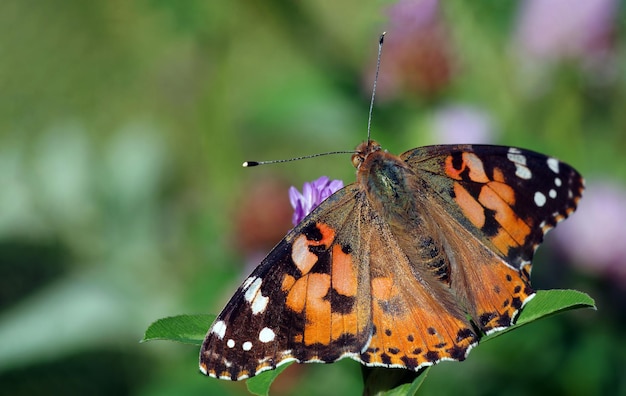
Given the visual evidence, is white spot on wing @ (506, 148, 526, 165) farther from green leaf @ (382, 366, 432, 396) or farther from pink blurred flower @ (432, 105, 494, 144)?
pink blurred flower @ (432, 105, 494, 144)

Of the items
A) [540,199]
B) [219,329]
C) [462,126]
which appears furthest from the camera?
[462,126]

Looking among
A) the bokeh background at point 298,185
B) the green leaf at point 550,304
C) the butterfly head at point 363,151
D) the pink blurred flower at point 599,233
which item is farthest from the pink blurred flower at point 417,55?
the green leaf at point 550,304

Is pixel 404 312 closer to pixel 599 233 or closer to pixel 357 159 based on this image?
pixel 357 159

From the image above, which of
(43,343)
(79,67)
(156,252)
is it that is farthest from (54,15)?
(43,343)

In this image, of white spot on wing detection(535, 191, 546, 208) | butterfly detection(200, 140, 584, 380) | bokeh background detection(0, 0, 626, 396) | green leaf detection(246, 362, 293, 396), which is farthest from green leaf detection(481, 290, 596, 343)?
bokeh background detection(0, 0, 626, 396)

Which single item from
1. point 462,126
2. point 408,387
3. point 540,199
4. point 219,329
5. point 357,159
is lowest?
point 408,387

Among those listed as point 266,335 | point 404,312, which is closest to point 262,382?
point 266,335

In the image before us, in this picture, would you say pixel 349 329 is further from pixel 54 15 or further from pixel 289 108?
pixel 54 15
